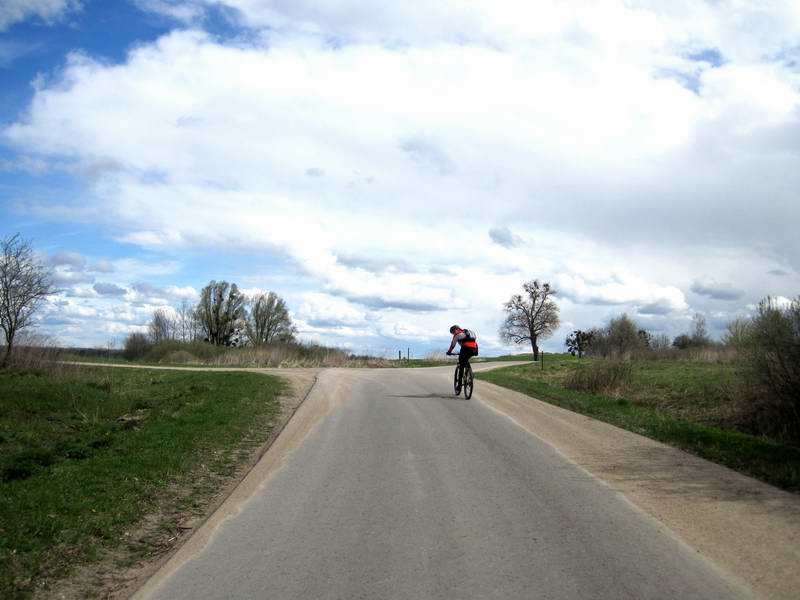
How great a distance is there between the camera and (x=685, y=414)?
18297 millimetres

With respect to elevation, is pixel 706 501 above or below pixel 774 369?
below

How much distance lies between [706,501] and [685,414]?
457 inches

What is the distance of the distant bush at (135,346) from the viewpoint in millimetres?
65938

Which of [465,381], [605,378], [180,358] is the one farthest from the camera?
[180,358]

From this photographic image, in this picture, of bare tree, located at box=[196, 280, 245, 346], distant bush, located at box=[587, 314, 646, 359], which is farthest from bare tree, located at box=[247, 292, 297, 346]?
distant bush, located at box=[587, 314, 646, 359]

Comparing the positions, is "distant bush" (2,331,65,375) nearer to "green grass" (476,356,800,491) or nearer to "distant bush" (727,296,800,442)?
"green grass" (476,356,800,491)

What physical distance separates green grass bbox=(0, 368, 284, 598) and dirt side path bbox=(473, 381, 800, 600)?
17.2 ft

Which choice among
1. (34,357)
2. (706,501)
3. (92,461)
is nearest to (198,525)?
(92,461)

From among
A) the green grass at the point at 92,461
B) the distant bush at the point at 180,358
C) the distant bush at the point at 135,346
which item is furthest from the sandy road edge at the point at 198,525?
the distant bush at the point at 135,346

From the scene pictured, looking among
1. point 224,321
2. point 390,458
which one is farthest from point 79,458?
point 224,321

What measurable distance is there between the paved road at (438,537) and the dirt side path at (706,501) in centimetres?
25

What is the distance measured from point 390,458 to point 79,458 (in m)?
4.91

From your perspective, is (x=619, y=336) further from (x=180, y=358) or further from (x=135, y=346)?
(x=135, y=346)

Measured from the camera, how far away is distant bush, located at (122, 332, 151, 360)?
65.9m
